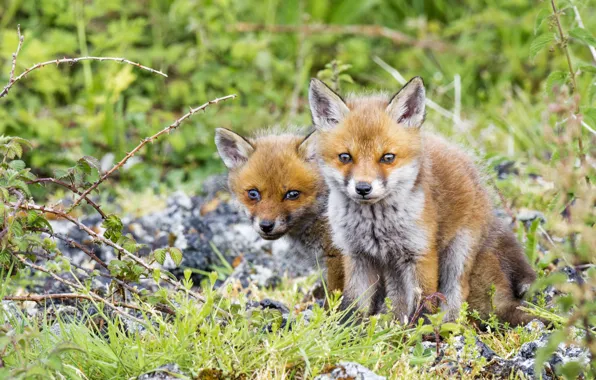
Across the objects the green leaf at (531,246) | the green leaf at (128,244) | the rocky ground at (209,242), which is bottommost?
the rocky ground at (209,242)

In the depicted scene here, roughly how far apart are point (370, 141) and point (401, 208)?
40cm

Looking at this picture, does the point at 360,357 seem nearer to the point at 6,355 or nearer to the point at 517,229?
the point at 6,355

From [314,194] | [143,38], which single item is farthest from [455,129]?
[143,38]

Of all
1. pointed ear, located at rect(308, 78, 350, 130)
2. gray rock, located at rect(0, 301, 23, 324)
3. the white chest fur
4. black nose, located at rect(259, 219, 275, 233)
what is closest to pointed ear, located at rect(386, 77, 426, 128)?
pointed ear, located at rect(308, 78, 350, 130)

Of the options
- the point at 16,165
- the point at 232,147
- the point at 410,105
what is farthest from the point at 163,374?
the point at 232,147

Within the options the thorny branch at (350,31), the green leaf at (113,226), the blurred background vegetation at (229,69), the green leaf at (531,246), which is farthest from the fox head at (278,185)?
the thorny branch at (350,31)

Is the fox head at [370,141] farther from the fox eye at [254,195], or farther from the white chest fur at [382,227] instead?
the fox eye at [254,195]

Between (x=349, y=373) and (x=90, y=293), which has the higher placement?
(x=90, y=293)

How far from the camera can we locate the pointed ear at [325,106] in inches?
173

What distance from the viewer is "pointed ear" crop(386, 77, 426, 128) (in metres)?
4.31

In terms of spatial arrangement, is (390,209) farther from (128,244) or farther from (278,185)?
(128,244)

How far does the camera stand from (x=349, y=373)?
3307 millimetres

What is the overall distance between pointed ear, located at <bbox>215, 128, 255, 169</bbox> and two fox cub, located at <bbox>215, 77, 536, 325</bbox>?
21 cm

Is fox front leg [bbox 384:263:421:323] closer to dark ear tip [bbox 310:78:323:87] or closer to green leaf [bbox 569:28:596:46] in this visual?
dark ear tip [bbox 310:78:323:87]
